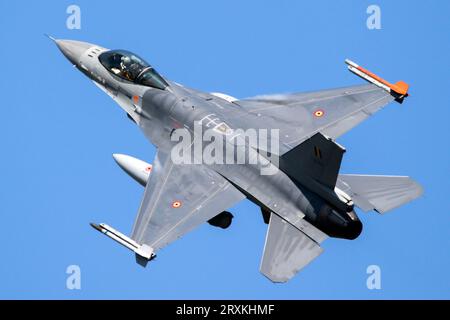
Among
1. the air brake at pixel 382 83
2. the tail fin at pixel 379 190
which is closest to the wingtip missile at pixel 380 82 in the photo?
the air brake at pixel 382 83

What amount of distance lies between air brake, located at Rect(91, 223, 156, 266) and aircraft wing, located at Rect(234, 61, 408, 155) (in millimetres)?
4940

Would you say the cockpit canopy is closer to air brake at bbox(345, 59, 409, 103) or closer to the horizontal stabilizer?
air brake at bbox(345, 59, 409, 103)

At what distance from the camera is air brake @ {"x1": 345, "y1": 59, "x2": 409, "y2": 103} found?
30.8 metres

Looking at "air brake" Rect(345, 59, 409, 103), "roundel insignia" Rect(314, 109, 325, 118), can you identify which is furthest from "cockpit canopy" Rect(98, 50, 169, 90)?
"air brake" Rect(345, 59, 409, 103)

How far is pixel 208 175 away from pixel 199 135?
118 cm

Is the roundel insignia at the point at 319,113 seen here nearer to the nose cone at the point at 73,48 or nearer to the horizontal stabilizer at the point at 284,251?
the horizontal stabilizer at the point at 284,251

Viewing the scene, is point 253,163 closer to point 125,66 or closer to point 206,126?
point 206,126

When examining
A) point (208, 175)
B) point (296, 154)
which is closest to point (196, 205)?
point (208, 175)

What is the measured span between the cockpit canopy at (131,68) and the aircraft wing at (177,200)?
2.72 meters

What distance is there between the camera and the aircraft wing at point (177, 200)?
27.5 metres

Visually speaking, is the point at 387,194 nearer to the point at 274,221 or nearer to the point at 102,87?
the point at 274,221

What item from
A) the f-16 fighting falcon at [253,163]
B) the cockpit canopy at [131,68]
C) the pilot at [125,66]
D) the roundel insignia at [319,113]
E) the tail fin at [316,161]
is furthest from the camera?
the pilot at [125,66]

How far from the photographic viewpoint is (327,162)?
2684 centimetres

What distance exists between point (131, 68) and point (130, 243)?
6250 mm
